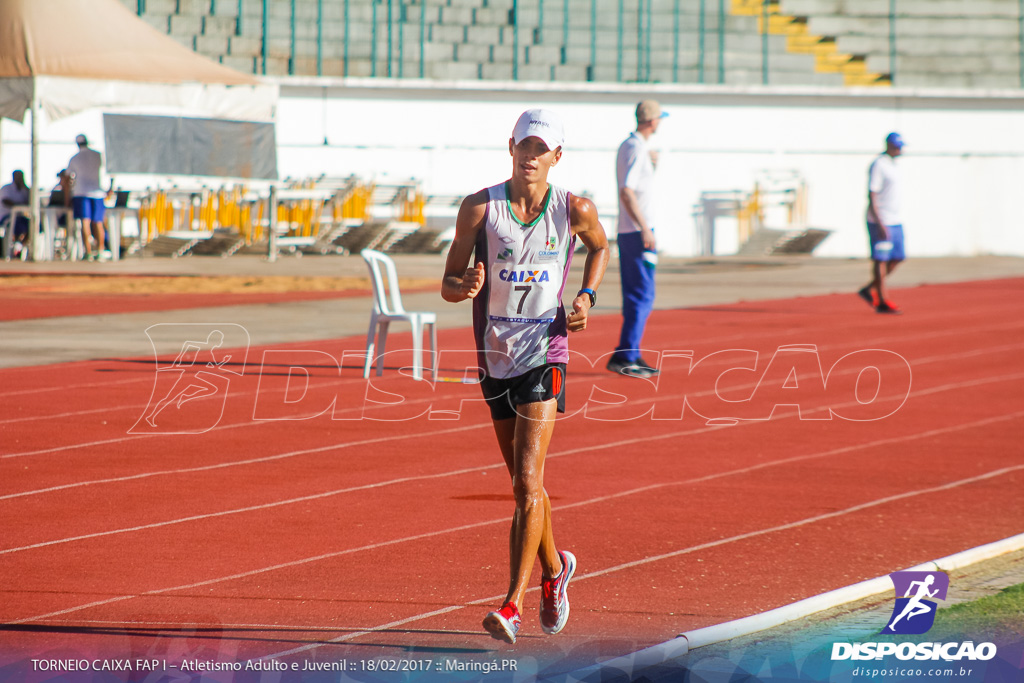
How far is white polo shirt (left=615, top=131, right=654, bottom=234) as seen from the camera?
37.6 feet

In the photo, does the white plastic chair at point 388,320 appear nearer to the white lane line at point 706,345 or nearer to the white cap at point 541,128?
the white lane line at point 706,345

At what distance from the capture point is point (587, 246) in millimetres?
5188

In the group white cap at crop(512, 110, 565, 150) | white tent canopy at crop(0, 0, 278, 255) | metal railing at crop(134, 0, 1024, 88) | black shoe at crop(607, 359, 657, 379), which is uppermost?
metal railing at crop(134, 0, 1024, 88)

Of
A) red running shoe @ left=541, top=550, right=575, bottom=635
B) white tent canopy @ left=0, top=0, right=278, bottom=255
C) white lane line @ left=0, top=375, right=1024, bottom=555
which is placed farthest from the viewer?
white tent canopy @ left=0, top=0, right=278, bottom=255

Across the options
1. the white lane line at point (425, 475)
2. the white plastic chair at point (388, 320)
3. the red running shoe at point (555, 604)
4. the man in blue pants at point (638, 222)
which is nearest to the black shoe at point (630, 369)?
the man in blue pants at point (638, 222)

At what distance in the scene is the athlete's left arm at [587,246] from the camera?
513 centimetres

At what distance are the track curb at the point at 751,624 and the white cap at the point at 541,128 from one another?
1734mm

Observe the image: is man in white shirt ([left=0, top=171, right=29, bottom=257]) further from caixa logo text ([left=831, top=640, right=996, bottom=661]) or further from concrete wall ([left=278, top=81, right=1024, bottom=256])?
caixa logo text ([left=831, top=640, right=996, bottom=661])

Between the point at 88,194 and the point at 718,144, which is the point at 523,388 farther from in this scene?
the point at 718,144

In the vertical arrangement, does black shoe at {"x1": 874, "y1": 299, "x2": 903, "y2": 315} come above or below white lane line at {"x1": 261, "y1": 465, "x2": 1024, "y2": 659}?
above

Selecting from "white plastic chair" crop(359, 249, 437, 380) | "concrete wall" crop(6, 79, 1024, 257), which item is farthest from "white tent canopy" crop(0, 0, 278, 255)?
"white plastic chair" crop(359, 249, 437, 380)

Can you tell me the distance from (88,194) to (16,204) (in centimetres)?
165

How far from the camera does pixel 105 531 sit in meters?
6.53

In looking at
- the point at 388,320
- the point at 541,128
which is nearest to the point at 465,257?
the point at 541,128
